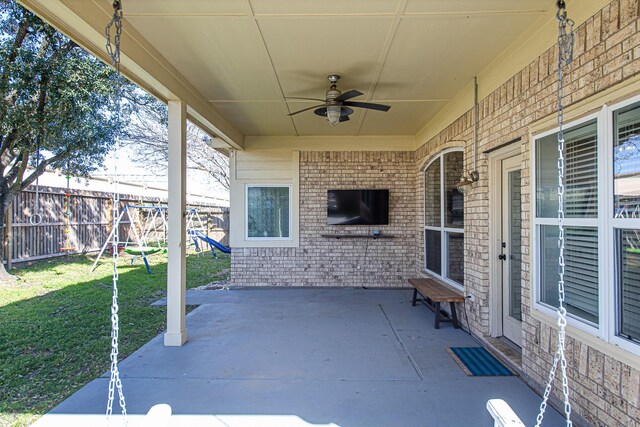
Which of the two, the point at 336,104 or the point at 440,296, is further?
the point at 440,296

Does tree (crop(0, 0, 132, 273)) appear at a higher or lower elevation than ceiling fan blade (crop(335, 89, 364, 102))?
higher

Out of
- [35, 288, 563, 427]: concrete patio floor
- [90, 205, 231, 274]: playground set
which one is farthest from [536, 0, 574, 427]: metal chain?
[90, 205, 231, 274]: playground set

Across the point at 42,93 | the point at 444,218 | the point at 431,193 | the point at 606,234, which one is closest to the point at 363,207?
the point at 431,193

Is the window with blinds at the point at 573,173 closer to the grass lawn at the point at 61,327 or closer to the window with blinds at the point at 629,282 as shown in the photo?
the window with blinds at the point at 629,282

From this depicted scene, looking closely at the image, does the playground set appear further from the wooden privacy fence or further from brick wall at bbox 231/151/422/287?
brick wall at bbox 231/151/422/287

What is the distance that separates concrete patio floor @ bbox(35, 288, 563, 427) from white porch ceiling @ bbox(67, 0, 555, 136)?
2894 millimetres

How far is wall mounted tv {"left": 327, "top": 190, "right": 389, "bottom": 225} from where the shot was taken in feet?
23.0

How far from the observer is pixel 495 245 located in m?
3.89

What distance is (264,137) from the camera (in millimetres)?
7160

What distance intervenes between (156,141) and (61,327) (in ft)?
28.1

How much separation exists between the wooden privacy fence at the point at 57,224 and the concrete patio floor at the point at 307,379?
682 cm

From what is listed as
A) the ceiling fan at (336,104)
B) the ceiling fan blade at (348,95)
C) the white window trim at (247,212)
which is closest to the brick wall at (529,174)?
the ceiling fan at (336,104)

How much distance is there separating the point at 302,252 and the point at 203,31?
15.6 feet

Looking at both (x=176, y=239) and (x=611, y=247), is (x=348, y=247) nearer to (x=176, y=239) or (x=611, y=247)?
(x=176, y=239)
